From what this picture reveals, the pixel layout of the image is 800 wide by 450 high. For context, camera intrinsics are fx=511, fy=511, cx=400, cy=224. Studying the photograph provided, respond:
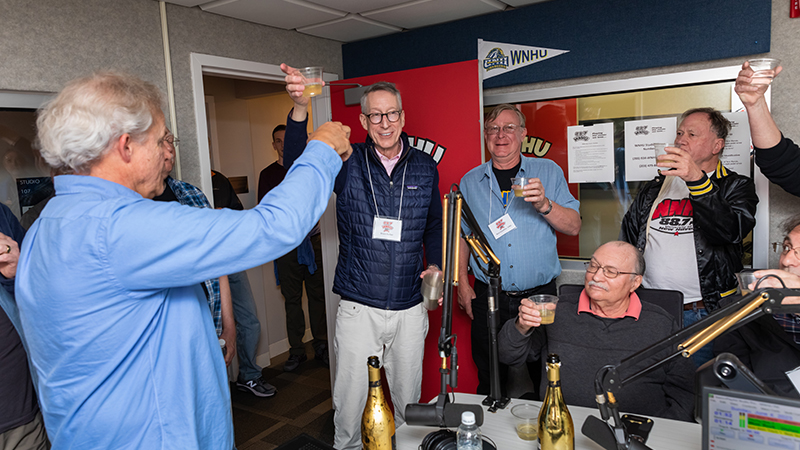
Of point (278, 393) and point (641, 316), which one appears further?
point (278, 393)

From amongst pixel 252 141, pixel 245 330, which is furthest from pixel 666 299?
pixel 252 141

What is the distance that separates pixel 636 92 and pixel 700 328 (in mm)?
2330

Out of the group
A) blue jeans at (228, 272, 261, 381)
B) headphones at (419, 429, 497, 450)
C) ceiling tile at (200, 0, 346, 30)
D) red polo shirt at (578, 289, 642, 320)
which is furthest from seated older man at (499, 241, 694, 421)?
blue jeans at (228, 272, 261, 381)

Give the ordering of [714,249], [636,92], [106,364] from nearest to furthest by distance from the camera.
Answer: [106,364]
[714,249]
[636,92]

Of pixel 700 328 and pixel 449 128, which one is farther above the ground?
pixel 449 128

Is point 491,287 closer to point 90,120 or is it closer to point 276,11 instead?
point 90,120

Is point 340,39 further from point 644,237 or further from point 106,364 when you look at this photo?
point 106,364

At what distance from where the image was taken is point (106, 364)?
1.12 metres

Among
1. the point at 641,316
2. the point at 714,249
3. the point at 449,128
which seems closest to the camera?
the point at 641,316

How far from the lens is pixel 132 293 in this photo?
1086 mm

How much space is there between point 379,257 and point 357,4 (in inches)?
58.4

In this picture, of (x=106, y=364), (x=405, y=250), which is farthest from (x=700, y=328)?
(x=405, y=250)

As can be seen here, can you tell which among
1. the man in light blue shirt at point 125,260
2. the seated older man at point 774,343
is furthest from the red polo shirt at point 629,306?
the man in light blue shirt at point 125,260

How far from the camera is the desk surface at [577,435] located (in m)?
1.43
